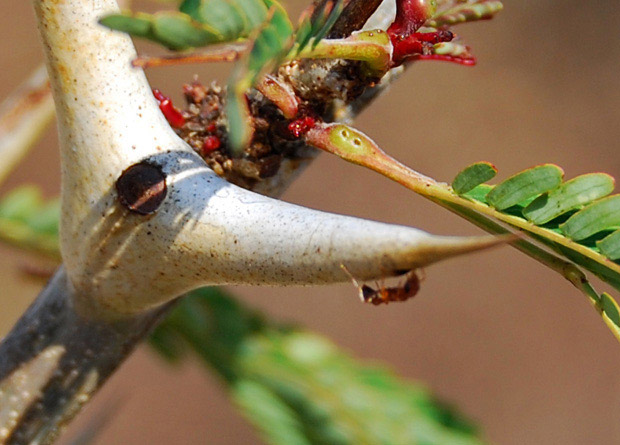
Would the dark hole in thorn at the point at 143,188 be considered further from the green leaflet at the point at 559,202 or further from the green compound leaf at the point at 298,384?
the green compound leaf at the point at 298,384

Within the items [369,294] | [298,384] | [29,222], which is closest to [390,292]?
[369,294]

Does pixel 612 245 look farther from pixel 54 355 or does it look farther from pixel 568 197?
pixel 54 355

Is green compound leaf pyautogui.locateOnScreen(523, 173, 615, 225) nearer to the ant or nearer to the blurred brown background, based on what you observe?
the ant

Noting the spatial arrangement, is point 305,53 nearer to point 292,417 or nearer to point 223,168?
point 223,168

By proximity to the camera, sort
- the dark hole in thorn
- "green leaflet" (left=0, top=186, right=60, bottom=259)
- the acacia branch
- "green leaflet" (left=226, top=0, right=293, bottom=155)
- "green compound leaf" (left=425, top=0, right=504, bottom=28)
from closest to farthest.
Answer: "green leaflet" (left=226, top=0, right=293, bottom=155), the acacia branch, the dark hole in thorn, "green compound leaf" (left=425, top=0, right=504, bottom=28), "green leaflet" (left=0, top=186, right=60, bottom=259)

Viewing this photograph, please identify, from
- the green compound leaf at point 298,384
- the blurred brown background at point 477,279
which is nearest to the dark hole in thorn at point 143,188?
the green compound leaf at point 298,384

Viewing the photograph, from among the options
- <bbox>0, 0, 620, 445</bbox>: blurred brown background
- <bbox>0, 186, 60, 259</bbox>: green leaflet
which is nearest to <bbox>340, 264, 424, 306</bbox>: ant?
<bbox>0, 186, 60, 259</bbox>: green leaflet

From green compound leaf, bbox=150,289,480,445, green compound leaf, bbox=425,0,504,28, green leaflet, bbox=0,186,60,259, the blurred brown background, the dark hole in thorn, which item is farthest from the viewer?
the blurred brown background
